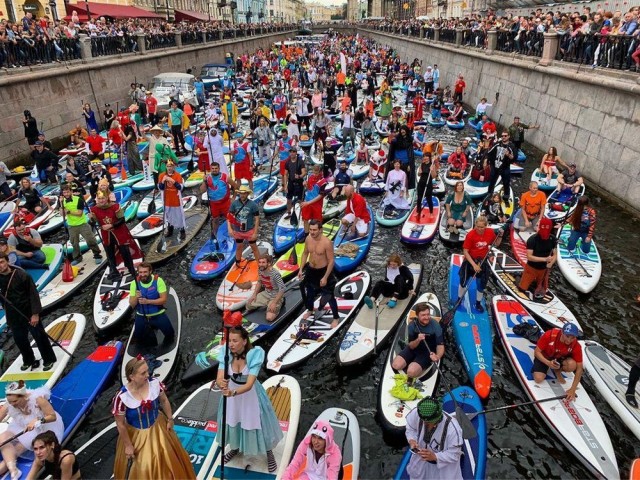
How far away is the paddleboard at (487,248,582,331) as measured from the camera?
8.69 meters

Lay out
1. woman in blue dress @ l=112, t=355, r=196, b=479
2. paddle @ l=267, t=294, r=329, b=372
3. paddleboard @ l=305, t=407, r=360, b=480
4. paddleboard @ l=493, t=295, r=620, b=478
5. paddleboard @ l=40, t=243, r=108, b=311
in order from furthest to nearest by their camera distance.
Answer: paddleboard @ l=40, t=243, r=108, b=311 < paddle @ l=267, t=294, r=329, b=372 < paddleboard @ l=493, t=295, r=620, b=478 < paddleboard @ l=305, t=407, r=360, b=480 < woman in blue dress @ l=112, t=355, r=196, b=479

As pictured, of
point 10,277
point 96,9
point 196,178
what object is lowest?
point 196,178

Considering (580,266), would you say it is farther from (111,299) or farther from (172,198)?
(111,299)

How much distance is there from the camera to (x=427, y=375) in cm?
714

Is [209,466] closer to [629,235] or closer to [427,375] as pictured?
[427,375]

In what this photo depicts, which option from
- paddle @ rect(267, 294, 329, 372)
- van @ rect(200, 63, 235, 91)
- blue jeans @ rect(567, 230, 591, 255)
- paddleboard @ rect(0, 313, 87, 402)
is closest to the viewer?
paddleboard @ rect(0, 313, 87, 402)

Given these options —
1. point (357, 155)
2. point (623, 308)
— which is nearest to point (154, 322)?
point (623, 308)

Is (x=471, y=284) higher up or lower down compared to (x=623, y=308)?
higher up

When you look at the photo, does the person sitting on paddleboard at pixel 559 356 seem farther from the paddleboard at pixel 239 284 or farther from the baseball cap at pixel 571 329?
the paddleboard at pixel 239 284

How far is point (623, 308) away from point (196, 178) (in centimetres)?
1326

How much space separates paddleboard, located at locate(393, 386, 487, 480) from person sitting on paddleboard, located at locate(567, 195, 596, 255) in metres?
5.73

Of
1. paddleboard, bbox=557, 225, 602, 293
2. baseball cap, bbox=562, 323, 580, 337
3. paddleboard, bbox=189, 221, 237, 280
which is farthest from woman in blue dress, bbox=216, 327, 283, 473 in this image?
paddleboard, bbox=557, 225, 602, 293

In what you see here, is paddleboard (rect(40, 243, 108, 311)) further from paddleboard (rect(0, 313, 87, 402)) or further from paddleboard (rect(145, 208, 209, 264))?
paddleboard (rect(145, 208, 209, 264))

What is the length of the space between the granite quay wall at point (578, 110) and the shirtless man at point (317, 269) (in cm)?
1033
